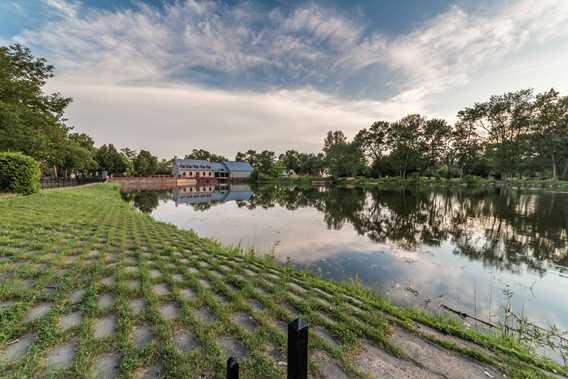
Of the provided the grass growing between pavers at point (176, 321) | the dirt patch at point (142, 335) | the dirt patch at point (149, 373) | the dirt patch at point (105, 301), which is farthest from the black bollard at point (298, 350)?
the dirt patch at point (105, 301)

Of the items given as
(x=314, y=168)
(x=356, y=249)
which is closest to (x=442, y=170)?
(x=314, y=168)

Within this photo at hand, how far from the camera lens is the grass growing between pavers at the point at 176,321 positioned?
6.48ft

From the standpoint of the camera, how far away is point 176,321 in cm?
260

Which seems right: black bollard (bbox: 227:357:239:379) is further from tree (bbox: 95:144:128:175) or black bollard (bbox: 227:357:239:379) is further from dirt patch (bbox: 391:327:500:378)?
tree (bbox: 95:144:128:175)

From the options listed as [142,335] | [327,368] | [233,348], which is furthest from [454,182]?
[142,335]

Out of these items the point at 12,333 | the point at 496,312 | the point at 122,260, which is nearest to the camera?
the point at 12,333

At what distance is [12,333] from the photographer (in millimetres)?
2104

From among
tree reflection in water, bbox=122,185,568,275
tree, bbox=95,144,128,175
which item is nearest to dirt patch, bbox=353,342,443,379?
tree reflection in water, bbox=122,185,568,275

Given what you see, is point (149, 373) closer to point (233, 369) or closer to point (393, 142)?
point (233, 369)

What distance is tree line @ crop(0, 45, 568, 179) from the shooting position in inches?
523

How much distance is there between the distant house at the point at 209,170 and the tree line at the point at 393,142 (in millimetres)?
5913

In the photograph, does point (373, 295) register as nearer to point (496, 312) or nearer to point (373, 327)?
point (373, 327)

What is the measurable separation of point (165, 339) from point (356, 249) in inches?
255

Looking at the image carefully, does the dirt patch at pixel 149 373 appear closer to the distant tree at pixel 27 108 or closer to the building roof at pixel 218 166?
the distant tree at pixel 27 108
